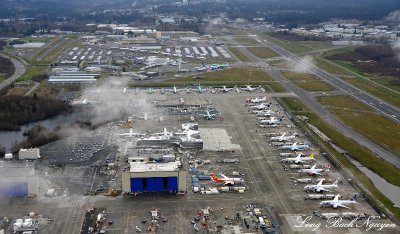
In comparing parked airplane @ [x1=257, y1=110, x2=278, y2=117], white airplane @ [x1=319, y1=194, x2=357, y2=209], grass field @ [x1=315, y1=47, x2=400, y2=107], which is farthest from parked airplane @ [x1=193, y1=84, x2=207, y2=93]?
white airplane @ [x1=319, y1=194, x2=357, y2=209]

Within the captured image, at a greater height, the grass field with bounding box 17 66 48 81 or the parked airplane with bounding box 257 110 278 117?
the grass field with bounding box 17 66 48 81

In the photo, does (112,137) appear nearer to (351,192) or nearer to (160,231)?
(160,231)

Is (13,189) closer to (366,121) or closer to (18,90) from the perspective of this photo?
(18,90)

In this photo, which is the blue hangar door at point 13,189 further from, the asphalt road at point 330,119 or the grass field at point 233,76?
the grass field at point 233,76

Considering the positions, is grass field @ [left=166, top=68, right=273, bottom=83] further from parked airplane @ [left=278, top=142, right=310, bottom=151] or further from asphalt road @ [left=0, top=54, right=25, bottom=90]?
parked airplane @ [left=278, top=142, right=310, bottom=151]

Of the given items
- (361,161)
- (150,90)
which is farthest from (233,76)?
(361,161)
